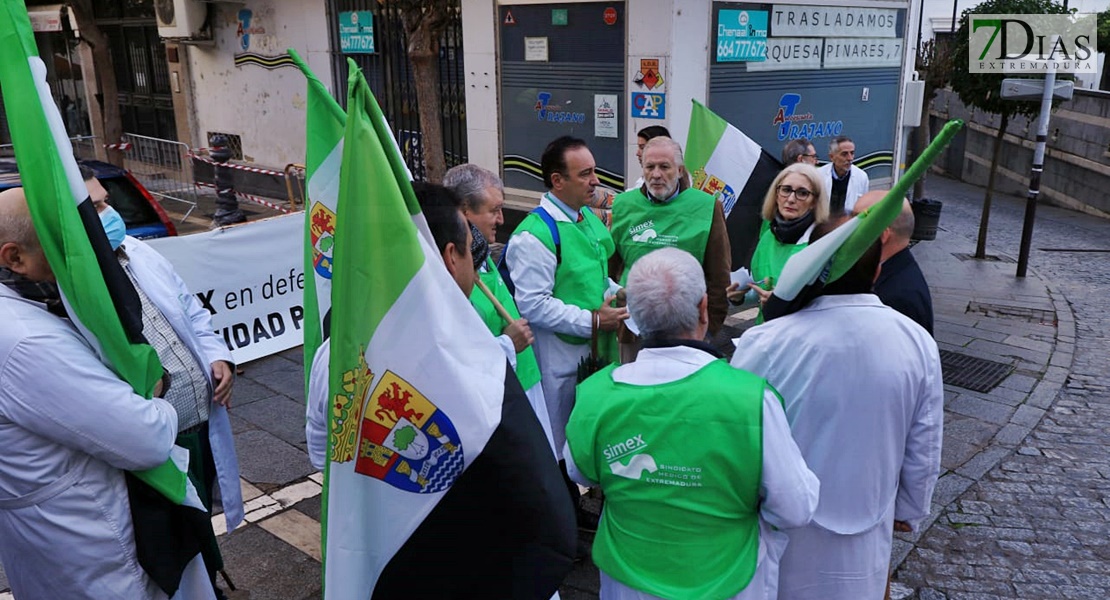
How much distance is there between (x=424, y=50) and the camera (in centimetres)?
891

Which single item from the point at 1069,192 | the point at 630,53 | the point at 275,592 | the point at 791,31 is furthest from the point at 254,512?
the point at 1069,192

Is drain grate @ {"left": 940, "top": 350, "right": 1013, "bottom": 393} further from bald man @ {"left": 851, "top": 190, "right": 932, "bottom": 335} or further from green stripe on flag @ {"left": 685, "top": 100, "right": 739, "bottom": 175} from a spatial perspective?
bald man @ {"left": 851, "top": 190, "right": 932, "bottom": 335}

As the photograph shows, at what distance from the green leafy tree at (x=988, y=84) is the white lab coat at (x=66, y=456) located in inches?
459

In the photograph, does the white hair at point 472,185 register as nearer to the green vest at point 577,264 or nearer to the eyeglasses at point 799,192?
the green vest at point 577,264

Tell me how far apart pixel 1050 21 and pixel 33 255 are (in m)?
13.4

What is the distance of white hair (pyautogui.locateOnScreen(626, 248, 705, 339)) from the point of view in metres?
2.37

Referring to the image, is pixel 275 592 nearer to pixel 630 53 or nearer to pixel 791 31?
pixel 630 53

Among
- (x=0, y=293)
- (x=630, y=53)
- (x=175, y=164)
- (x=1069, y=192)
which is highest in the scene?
(x=630, y=53)

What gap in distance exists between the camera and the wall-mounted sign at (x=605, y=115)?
33.3 ft

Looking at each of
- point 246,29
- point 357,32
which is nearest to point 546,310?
point 357,32

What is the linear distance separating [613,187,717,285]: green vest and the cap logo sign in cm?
929

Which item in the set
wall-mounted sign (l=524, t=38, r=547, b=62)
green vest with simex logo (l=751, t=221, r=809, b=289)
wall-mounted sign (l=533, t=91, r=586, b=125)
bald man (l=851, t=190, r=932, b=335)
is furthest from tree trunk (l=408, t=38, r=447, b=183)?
bald man (l=851, t=190, r=932, b=335)

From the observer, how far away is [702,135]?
617cm

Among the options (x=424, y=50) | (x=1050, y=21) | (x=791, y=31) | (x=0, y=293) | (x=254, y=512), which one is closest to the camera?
(x=0, y=293)
